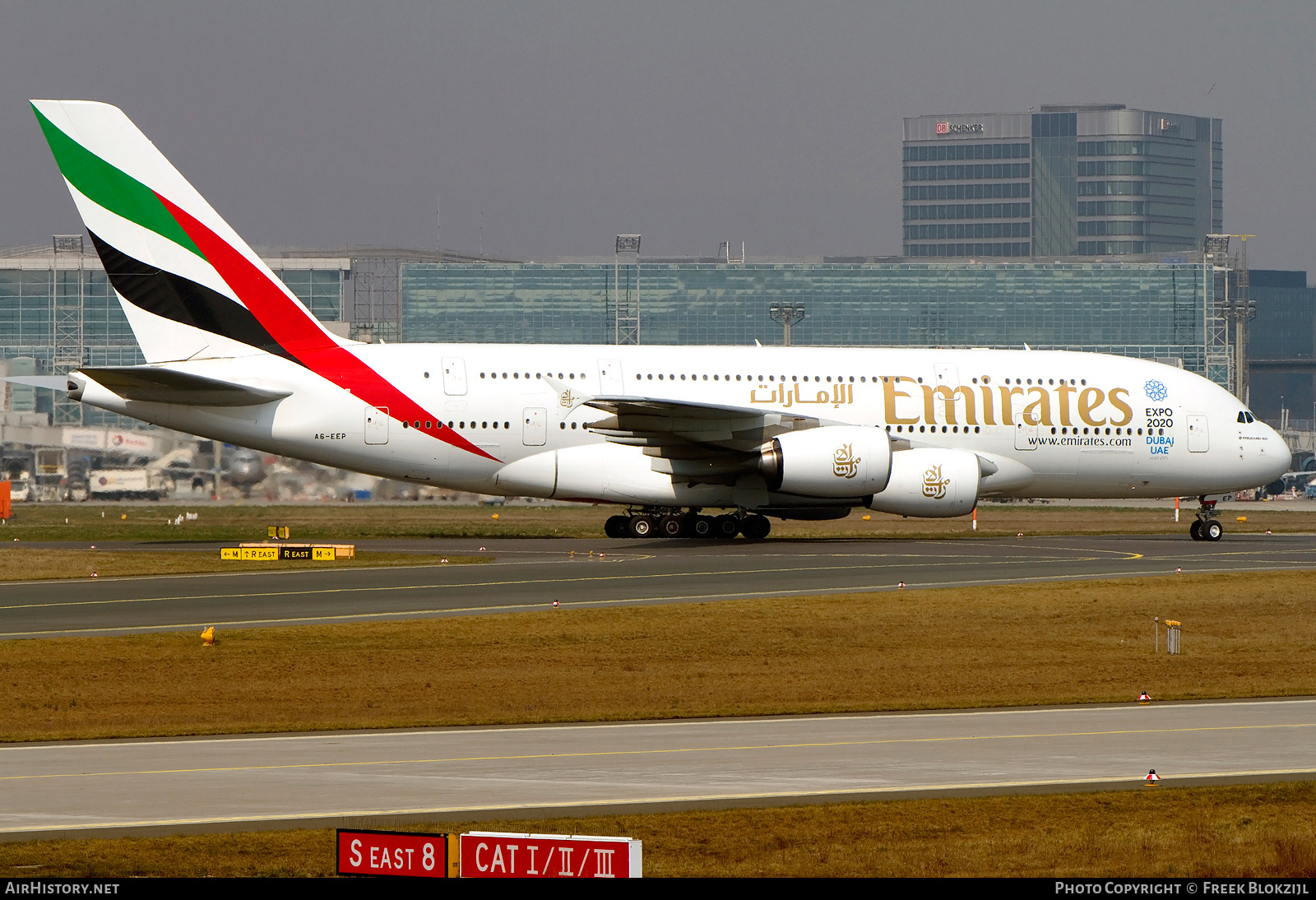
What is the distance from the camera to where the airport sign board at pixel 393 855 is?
6.86 metres

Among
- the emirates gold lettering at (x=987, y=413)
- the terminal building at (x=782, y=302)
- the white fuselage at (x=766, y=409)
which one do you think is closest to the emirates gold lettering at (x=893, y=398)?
the white fuselage at (x=766, y=409)

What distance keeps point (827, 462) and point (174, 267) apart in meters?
15.9

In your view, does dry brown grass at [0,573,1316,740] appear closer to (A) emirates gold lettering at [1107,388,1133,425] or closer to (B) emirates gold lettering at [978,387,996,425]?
(B) emirates gold lettering at [978,387,996,425]

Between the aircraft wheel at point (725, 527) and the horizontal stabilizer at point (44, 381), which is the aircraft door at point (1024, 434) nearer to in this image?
the aircraft wheel at point (725, 527)

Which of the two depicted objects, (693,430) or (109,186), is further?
(693,430)

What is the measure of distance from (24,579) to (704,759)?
773 inches

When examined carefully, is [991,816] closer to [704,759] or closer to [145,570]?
[704,759]

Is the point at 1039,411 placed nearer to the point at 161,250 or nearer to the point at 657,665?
the point at 657,665

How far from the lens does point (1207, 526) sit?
128ft

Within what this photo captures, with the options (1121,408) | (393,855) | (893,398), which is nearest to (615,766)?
(393,855)

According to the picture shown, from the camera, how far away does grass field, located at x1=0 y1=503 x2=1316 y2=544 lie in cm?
Answer: 4194

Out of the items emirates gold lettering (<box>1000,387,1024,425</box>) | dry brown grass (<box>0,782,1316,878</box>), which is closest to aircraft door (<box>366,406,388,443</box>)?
emirates gold lettering (<box>1000,387,1024,425</box>)

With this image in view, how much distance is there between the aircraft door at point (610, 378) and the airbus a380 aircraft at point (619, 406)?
0.15 feet

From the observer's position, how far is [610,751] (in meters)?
14.2
